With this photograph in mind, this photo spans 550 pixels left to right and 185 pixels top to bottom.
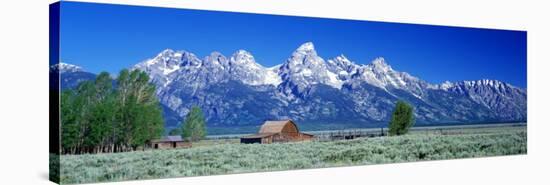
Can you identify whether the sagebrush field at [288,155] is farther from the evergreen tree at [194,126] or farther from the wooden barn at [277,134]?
the evergreen tree at [194,126]

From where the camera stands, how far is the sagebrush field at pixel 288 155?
13.5 meters

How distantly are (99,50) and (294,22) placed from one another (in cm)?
397

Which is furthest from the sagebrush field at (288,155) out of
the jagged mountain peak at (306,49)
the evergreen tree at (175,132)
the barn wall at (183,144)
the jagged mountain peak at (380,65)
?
the jagged mountain peak at (306,49)

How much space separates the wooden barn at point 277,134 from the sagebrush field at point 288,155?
0.11 metres

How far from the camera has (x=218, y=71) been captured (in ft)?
49.1

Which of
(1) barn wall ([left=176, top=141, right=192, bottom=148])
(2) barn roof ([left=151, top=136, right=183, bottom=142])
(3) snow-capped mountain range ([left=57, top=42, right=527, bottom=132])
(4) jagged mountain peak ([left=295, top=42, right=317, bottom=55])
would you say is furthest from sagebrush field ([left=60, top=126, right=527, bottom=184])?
(4) jagged mountain peak ([left=295, top=42, right=317, bottom=55])

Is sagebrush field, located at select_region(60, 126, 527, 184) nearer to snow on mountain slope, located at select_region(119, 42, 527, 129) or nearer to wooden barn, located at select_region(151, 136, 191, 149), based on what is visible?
wooden barn, located at select_region(151, 136, 191, 149)

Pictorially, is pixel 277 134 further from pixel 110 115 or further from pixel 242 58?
pixel 110 115

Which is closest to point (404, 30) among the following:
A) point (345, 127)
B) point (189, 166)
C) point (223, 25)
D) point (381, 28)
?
point (381, 28)

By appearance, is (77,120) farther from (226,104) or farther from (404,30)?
(404,30)

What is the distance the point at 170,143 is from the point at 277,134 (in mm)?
2167

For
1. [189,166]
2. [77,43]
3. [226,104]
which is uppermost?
[77,43]

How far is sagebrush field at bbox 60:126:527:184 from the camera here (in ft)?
44.2

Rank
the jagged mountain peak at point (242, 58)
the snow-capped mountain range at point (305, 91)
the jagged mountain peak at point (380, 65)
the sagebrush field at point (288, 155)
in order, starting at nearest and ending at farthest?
the sagebrush field at point (288, 155) < the snow-capped mountain range at point (305, 91) < the jagged mountain peak at point (242, 58) < the jagged mountain peak at point (380, 65)
